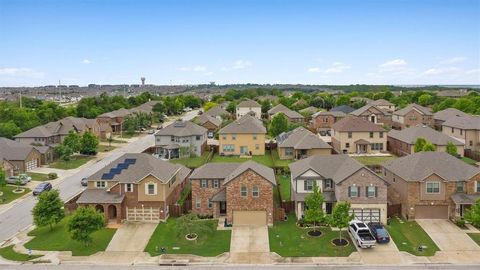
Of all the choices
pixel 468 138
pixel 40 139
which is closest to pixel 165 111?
pixel 40 139

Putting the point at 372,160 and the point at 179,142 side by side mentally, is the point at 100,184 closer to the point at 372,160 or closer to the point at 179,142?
the point at 179,142

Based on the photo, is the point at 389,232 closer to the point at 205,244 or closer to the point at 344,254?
the point at 344,254

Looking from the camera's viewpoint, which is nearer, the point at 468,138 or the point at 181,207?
the point at 181,207

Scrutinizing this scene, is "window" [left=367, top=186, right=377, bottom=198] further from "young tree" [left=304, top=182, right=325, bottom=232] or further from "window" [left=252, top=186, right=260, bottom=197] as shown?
"window" [left=252, top=186, right=260, bottom=197]

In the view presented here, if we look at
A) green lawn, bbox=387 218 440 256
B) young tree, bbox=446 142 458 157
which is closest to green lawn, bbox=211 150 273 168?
young tree, bbox=446 142 458 157

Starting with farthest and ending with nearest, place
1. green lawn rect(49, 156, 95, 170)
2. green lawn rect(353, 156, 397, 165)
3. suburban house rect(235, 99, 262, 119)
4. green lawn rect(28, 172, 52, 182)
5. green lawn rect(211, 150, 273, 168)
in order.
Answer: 1. suburban house rect(235, 99, 262, 119)
2. green lawn rect(211, 150, 273, 168)
3. green lawn rect(49, 156, 95, 170)
4. green lawn rect(353, 156, 397, 165)
5. green lawn rect(28, 172, 52, 182)

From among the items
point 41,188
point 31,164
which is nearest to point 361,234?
point 41,188
